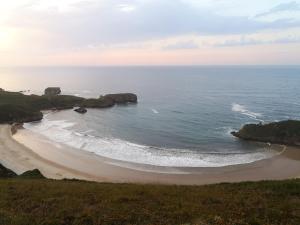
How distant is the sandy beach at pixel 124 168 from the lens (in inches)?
1753

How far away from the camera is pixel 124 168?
48188mm

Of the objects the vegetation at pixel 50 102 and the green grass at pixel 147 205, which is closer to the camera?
the green grass at pixel 147 205

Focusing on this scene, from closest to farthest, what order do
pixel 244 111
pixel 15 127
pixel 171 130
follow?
1. pixel 171 130
2. pixel 15 127
3. pixel 244 111

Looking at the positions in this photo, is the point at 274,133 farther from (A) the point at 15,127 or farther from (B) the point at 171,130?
(A) the point at 15,127

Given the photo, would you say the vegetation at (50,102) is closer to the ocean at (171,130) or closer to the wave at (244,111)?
the ocean at (171,130)

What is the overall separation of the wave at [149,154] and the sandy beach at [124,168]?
1.81 meters

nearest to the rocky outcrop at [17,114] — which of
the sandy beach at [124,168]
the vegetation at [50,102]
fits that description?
the vegetation at [50,102]

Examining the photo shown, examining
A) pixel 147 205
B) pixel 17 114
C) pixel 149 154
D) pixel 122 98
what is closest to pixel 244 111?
pixel 122 98

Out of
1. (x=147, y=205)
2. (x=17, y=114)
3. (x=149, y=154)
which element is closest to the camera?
(x=147, y=205)

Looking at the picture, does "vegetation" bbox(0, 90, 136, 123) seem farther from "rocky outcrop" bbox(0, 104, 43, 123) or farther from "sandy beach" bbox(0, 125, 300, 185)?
"sandy beach" bbox(0, 125, 300, 185)

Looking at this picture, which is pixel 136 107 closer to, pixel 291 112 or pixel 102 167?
pixel 291 112

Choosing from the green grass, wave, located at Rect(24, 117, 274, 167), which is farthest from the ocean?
the green grass

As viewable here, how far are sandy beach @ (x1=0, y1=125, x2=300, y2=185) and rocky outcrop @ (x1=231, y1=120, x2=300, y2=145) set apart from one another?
3.95 meters

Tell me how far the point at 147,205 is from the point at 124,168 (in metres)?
27.9
